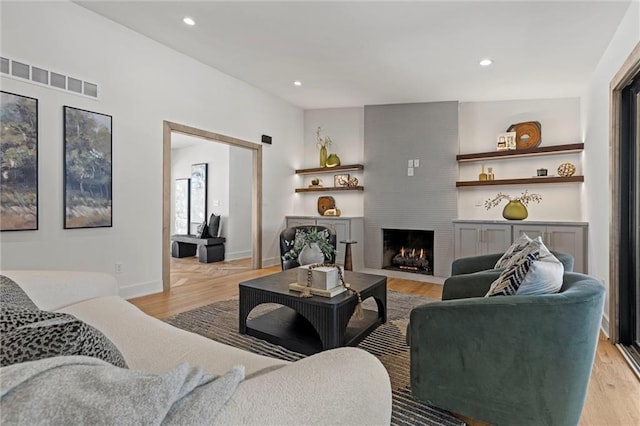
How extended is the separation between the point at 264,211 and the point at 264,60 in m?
2.41

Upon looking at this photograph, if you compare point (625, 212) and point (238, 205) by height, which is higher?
point (238, 205)

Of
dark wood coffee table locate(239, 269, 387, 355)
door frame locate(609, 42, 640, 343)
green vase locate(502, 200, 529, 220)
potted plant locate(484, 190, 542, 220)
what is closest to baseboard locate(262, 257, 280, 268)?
dark wood coffee table locate(239, 269, 387, 355)

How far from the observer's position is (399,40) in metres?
3.36

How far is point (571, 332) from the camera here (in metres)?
1.30

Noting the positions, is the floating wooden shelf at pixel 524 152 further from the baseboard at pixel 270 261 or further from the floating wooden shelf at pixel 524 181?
the baseboard at pixel 270 261

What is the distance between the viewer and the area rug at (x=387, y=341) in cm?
167

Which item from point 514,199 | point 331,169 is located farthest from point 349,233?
point 514,199

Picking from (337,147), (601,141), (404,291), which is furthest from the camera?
(337,147)

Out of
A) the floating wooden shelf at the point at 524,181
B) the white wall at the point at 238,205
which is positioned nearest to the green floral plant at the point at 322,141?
the white wall at the point at 238,205

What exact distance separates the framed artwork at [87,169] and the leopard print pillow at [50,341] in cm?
283

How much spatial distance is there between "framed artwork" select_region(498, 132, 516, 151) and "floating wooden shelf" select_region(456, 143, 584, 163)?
127 mm

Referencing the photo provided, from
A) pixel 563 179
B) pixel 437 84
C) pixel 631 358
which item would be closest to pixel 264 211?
pixel 437 84

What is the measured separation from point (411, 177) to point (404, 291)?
72.9 inches

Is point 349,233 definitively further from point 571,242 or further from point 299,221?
point 571,242
